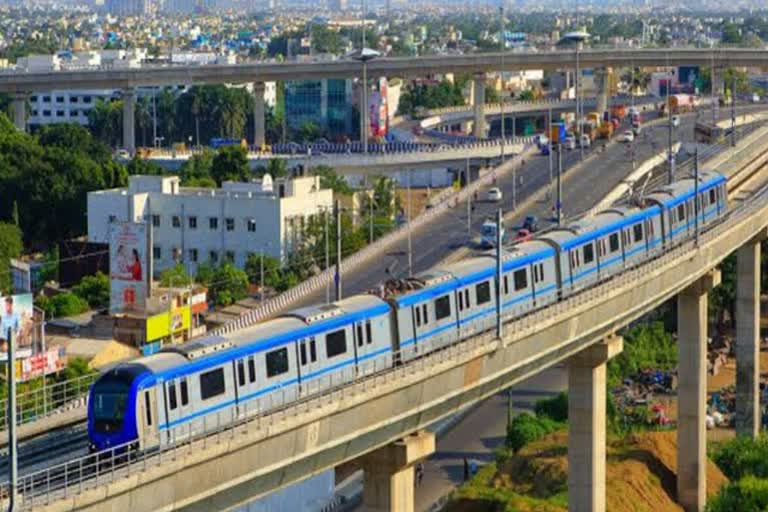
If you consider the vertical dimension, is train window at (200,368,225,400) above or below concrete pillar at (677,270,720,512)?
above

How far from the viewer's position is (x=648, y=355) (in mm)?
62750

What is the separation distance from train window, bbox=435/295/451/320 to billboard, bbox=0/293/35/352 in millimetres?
11339

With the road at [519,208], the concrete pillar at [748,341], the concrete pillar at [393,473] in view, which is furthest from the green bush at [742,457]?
the concrete pillar at [393,473]

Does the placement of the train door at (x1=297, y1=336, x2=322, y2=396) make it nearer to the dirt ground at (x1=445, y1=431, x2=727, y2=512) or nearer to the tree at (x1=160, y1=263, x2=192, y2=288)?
the dirt ground at (x1=445, y1=431, x2=727, y2=512)

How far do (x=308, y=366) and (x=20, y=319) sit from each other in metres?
14.4

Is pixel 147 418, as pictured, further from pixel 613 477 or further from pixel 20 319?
pixel 613 477

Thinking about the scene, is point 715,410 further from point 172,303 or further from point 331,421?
point 331,421

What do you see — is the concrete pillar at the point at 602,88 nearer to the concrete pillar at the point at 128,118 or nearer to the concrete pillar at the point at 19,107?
the concrete pillar at the point at 128,118

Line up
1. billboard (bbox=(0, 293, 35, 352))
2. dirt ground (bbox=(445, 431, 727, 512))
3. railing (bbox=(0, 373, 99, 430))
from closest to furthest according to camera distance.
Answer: railing (bbox=(0, 373, 99, 430)), billboard (bbox=(0, 293, 35, 352)), dirt ground (bbox=(445, 431, 727, 512))

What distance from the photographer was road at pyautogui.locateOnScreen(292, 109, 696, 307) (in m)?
57.0

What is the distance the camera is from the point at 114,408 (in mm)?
26312

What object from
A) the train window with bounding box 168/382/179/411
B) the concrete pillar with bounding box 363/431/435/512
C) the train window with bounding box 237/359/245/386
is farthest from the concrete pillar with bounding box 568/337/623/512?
the train window with bounding box 168/382/179/411

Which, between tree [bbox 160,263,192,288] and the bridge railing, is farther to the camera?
tree [bbox 160,263,192,288]

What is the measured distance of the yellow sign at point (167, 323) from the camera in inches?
1853
